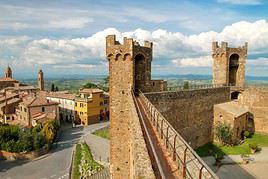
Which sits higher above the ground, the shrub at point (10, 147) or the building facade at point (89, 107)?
the building facade at point (89, 107)

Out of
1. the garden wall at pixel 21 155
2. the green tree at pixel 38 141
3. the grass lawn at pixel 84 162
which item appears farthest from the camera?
the green tree at pixel 38 141

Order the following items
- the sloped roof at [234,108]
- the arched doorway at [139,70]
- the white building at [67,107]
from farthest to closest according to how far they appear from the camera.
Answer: the white building at [67,107] → the sloped roof at [234,108] → the arched doorway at [139,70]

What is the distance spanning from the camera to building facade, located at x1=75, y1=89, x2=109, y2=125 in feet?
167

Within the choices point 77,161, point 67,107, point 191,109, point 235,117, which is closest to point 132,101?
point 191,109

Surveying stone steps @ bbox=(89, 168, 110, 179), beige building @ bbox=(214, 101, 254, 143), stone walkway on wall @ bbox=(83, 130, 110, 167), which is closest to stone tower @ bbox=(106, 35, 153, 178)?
stone steps @ bbox=(89, 168, 110, 179)

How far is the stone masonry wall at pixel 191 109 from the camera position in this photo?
18480mm

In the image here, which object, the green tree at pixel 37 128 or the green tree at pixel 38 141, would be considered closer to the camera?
the green tree at pixel 38 141

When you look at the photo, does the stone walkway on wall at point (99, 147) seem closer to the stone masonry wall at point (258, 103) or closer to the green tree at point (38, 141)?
the green tree at point (38, 141)

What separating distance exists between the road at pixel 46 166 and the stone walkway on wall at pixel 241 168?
14774mm

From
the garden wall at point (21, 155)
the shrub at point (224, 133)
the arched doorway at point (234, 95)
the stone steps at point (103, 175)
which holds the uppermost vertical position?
the arched doorway at point (234, 95)

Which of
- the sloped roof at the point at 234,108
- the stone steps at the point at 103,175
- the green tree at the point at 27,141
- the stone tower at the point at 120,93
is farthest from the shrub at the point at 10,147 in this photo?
the sloped roof at the point at 234,108

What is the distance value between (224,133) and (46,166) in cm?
1959

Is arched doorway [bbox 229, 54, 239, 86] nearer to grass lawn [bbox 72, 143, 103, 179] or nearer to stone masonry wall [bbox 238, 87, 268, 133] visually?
stone masonry wall [bbox 238, 87, 268, 133]

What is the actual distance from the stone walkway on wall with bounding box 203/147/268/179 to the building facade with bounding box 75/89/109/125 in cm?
3322
